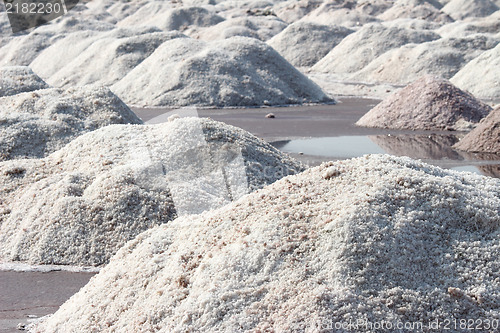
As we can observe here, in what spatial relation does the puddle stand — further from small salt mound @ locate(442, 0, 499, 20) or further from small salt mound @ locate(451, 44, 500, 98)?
small salt mound @ locate(442, 0, 499, 20)

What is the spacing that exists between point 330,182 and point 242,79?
12614 millimetres

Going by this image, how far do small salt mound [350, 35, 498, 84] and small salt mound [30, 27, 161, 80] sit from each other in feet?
22.0

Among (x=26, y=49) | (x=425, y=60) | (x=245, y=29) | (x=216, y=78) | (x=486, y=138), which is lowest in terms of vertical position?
(x=245, y=29)

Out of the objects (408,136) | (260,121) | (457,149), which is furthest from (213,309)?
(260,121)

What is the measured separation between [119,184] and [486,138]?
228 inches

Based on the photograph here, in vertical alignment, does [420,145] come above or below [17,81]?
below

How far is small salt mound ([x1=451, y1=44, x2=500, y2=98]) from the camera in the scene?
16.8 m

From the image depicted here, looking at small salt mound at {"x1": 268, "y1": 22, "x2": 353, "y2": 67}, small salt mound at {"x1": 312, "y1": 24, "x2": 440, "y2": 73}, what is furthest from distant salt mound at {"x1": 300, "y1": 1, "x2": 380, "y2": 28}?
small salt mound at {"x1": 312, "y1": 24, "x2": 440, "y2": 73}

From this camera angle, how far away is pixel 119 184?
5.64m

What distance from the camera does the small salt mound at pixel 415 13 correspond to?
38.1 meters

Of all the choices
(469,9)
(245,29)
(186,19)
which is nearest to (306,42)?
(245,29)

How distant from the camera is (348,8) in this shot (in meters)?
39.2

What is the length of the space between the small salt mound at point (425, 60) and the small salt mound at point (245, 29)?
8.44m

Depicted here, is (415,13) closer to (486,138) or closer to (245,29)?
(245,29)
